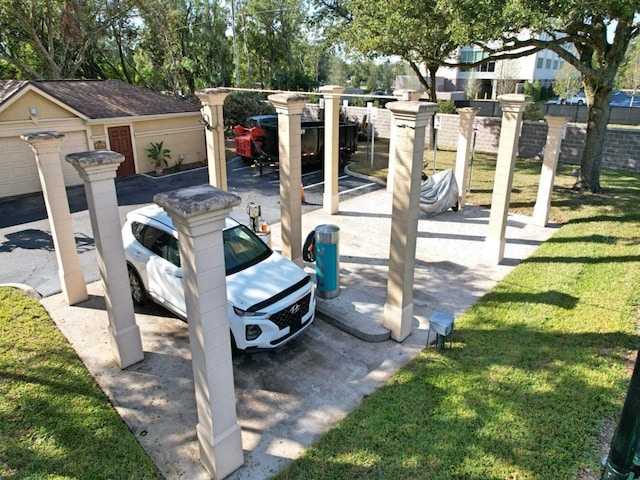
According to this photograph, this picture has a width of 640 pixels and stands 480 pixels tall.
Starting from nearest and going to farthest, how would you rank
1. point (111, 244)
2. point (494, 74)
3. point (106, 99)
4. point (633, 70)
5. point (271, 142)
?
point (111, 244) < point (271, 142) < point (106, 99) < point (633, 70) < point (494, 74)

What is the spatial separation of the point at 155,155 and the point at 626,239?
1670 cm

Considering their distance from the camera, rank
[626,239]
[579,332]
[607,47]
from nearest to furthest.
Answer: [579,332] → [626,239] → [607,47]

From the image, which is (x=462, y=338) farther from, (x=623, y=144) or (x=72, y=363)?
(x=623, y=144)

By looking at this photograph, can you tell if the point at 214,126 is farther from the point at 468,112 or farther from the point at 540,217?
Answer: the point at 540,217

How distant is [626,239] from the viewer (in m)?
10.4

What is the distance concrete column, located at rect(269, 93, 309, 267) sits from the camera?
7816 mm

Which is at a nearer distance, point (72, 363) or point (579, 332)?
point (72, 363)

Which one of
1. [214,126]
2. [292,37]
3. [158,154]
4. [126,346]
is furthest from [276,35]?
[126,346]

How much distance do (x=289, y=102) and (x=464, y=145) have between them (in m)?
6.87

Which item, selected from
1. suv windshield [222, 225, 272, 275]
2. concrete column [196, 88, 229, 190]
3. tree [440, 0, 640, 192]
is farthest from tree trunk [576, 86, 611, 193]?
suv windshield [222, 225, 272, 275]

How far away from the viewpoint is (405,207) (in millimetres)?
6305

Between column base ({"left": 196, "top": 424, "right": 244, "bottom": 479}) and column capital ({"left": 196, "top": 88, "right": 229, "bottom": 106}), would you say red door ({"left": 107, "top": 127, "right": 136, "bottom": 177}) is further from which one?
column base ({"left": 196, "top": 424, "right": 244, "bottom": 479})

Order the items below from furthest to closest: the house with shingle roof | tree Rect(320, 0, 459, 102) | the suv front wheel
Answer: the house with shingle roof → tree Rect(320, 0, 459, 102) → the suv front wheel

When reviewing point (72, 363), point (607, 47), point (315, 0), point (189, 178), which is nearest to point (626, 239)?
point (607, 47)
